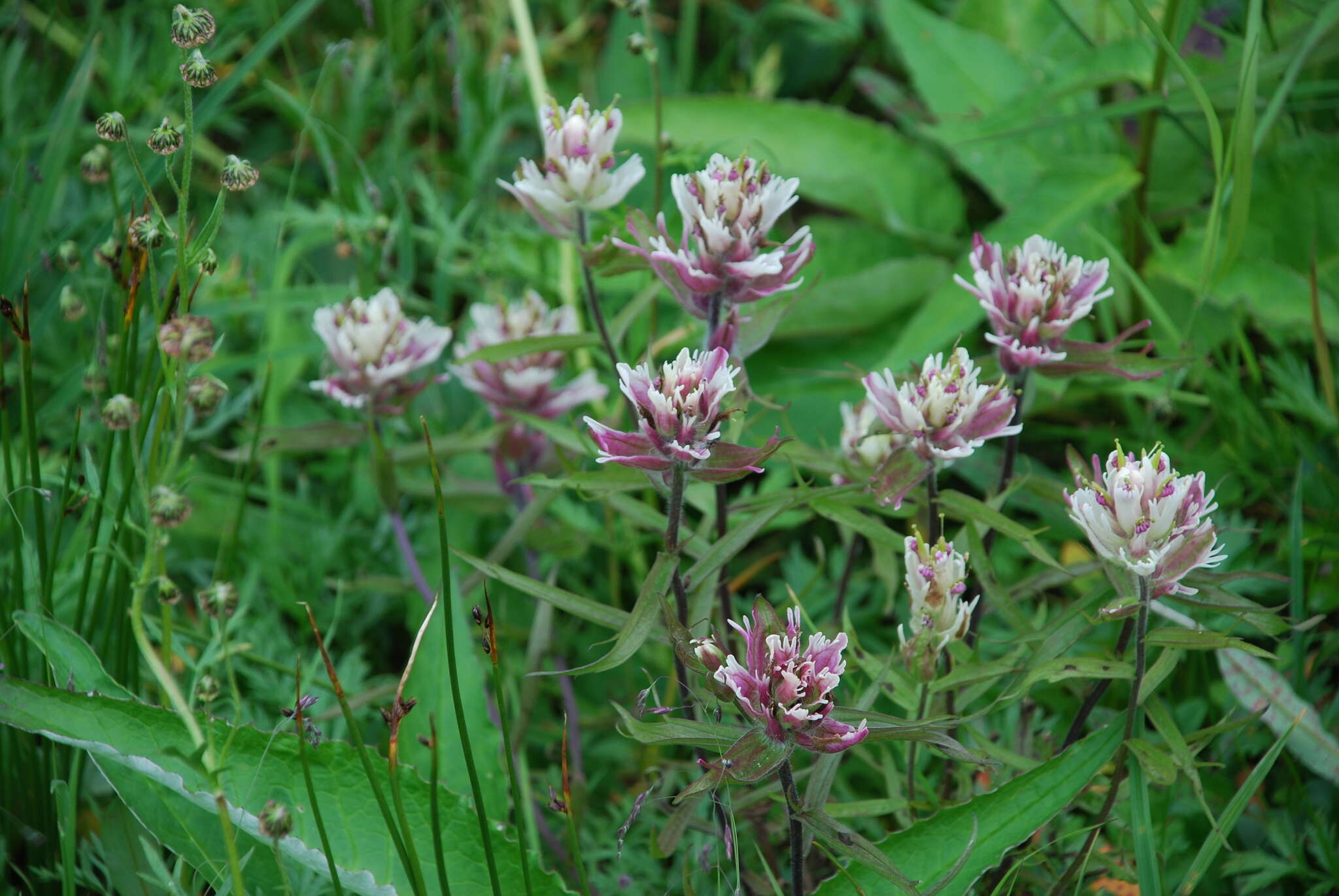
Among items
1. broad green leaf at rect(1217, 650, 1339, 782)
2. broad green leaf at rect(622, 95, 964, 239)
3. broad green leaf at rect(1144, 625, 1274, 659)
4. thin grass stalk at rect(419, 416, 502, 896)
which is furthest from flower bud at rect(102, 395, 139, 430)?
broad green leaf at rect(622, 95, 964, 239)

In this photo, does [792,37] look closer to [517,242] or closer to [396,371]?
[517,242]

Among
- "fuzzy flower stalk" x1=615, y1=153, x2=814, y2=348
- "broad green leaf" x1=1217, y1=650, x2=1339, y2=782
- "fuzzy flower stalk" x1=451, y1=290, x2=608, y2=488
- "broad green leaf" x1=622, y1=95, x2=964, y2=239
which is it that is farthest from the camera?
"broad green leaf" x1=622, y1=95, x2=964, y2=239

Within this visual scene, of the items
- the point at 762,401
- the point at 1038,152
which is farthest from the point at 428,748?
the point at 1038,152

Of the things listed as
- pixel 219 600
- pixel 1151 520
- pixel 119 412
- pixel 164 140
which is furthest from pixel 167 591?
pixel 1151 520

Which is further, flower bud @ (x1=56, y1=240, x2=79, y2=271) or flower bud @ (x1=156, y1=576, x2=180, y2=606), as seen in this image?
flower bud @ (x1=56, y1=240, x2=79, y2=271)

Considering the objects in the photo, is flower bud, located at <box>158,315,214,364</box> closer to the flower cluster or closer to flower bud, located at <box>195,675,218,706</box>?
flower bud, located at <box>195,675,218,706</box>

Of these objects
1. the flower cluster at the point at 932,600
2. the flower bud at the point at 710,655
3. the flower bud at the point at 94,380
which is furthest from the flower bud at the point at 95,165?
the flower cluster at the point at 932,600
